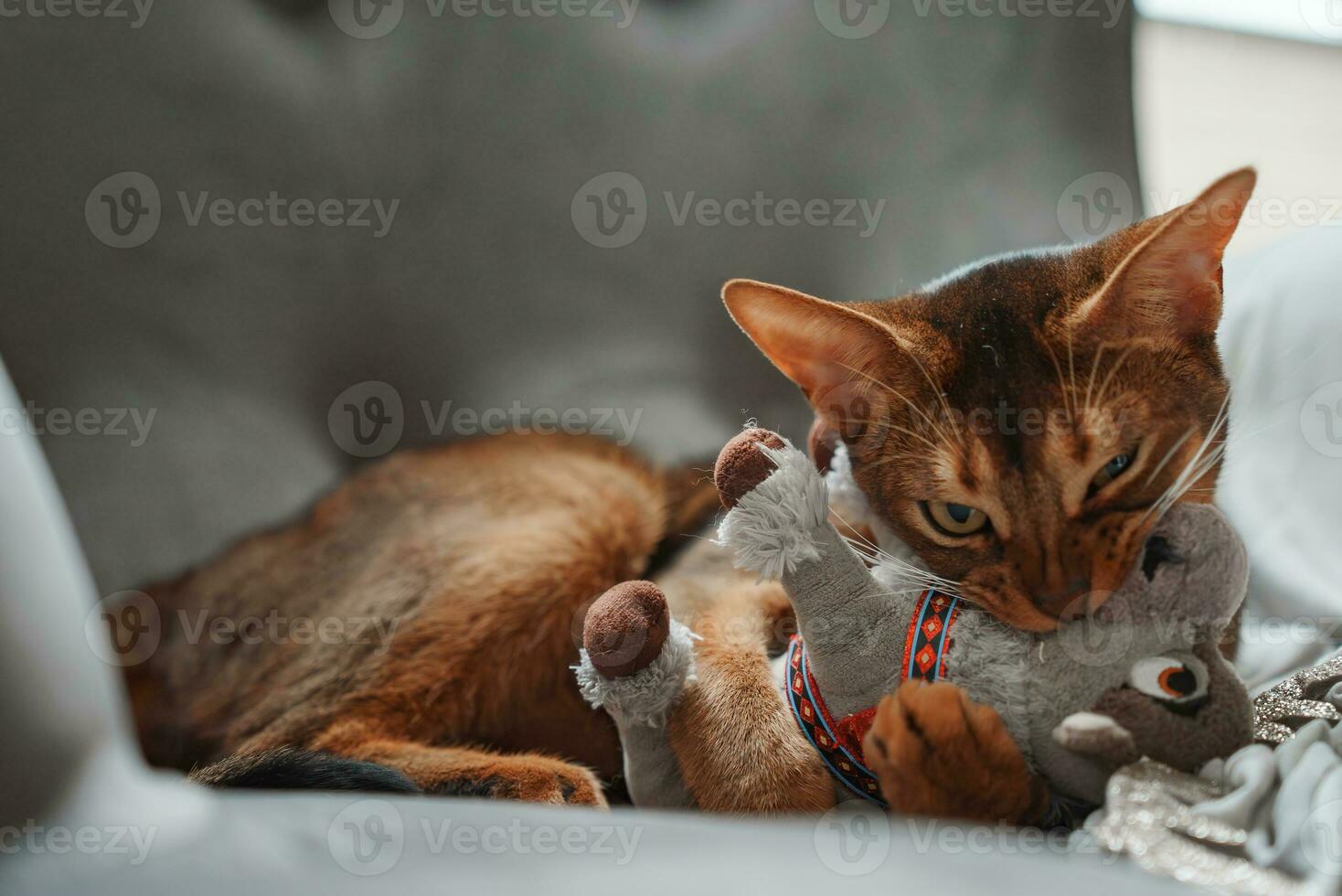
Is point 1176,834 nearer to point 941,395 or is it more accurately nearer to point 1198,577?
point 1198,577

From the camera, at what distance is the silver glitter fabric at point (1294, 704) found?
27.1 inches

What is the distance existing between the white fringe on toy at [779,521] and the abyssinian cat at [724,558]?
95mm

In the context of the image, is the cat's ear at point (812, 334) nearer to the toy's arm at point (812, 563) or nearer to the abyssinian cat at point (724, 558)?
the abyssinian cat at point (724, 558)

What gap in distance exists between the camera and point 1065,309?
707mm

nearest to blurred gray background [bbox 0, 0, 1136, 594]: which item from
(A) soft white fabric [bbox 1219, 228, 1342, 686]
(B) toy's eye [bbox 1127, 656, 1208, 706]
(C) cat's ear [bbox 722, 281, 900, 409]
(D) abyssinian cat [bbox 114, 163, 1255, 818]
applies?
(D) abyssinian cat [bbox 114, 163, 1255, 818]

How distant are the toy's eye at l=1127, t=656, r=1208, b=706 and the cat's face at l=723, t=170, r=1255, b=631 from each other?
53mm

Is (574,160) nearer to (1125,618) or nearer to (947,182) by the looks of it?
(947,182)

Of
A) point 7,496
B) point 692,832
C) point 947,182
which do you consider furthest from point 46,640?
point 947,182

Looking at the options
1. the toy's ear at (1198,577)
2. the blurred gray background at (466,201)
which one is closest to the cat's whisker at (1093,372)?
the toy's ear at (1198,577)

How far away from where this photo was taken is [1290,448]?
1.02 m

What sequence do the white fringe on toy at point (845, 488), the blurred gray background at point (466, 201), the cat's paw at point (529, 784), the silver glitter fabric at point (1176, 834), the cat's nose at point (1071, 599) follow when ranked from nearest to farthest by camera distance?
the silver glitter fabric at point (1176, 834) → the cat's nose at point (1071, 599) → the white fringe on toy at point (845, 488) → the cat's paw at point (529, 784) → the blurred gray background at point (466, 201)

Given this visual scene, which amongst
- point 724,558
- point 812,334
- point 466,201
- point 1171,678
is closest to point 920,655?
point 1171,678

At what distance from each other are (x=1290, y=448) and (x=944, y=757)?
0.72 metres

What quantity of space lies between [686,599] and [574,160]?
2.15 ft
